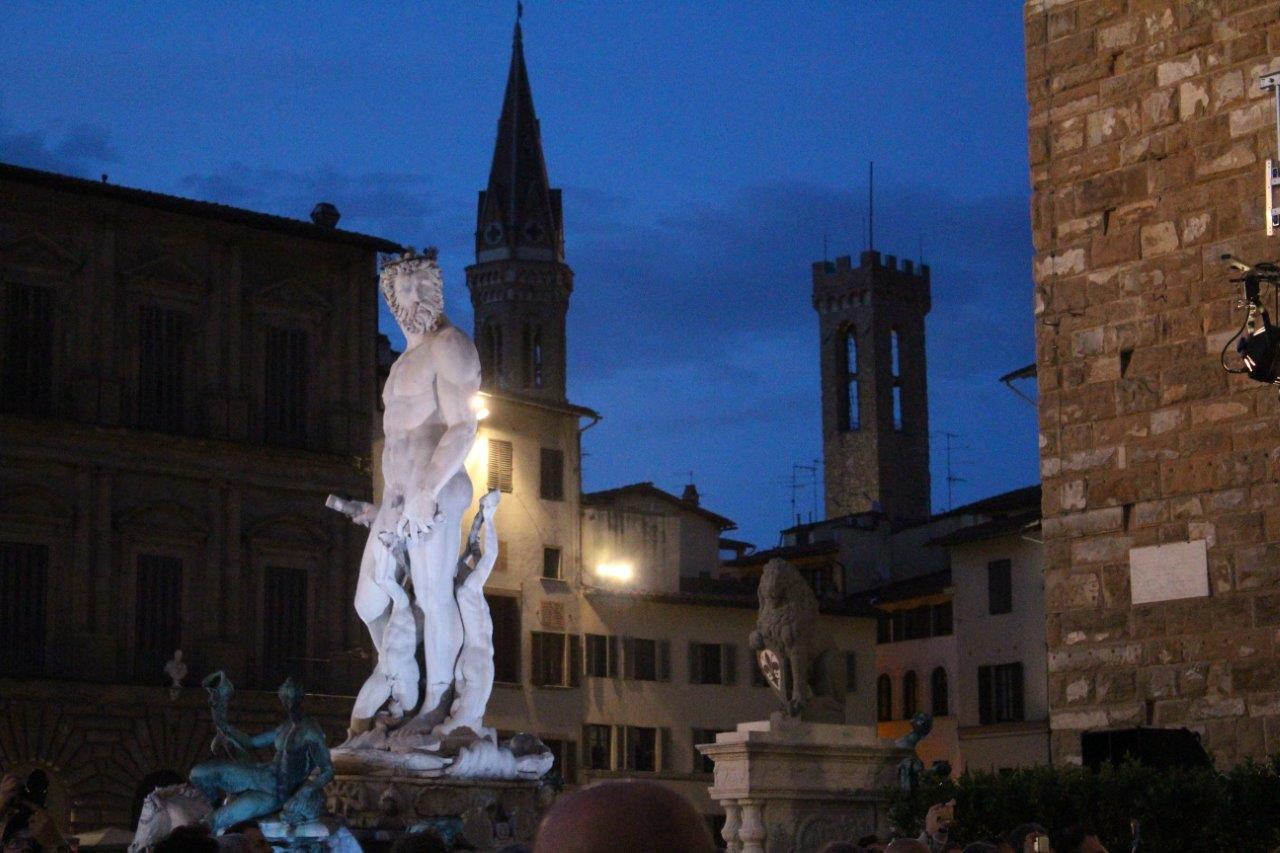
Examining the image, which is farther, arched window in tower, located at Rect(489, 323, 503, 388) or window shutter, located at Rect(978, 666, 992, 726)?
arched window in tower, located at Rect(489, 323, 503, 388)

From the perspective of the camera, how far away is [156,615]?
37.2 m

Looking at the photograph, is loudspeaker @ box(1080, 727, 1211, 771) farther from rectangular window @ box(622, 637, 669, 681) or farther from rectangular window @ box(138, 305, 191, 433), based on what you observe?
rectangular window @ box(622, 637, 669, 681)

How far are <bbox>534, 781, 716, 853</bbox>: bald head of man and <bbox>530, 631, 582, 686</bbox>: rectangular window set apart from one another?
40.5 meters

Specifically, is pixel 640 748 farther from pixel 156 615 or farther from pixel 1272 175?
pixel 1272 175

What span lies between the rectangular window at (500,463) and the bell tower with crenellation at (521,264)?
4408 cm

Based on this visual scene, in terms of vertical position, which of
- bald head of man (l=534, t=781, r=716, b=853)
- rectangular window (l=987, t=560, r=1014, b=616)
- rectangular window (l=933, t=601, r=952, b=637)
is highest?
rectangular window (l=987, t=560, r=1014, b=616)

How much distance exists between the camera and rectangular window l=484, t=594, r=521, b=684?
42.8 m

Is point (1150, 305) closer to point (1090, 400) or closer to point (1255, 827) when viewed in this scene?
point (1090, 400)

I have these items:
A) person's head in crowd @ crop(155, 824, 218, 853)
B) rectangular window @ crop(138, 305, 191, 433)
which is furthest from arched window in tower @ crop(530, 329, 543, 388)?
person's head in crowd @ crop(155, 824, 218, 853)

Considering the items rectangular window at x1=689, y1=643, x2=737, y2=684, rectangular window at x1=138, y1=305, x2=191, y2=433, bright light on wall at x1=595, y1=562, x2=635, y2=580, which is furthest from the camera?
rectangular window at x1=689, y1=643, x2=737, y2=684

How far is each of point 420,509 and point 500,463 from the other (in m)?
31.6

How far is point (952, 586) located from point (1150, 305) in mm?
34953

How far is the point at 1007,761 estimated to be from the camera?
149 feet

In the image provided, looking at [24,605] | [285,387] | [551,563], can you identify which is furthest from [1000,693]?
[24,605]
